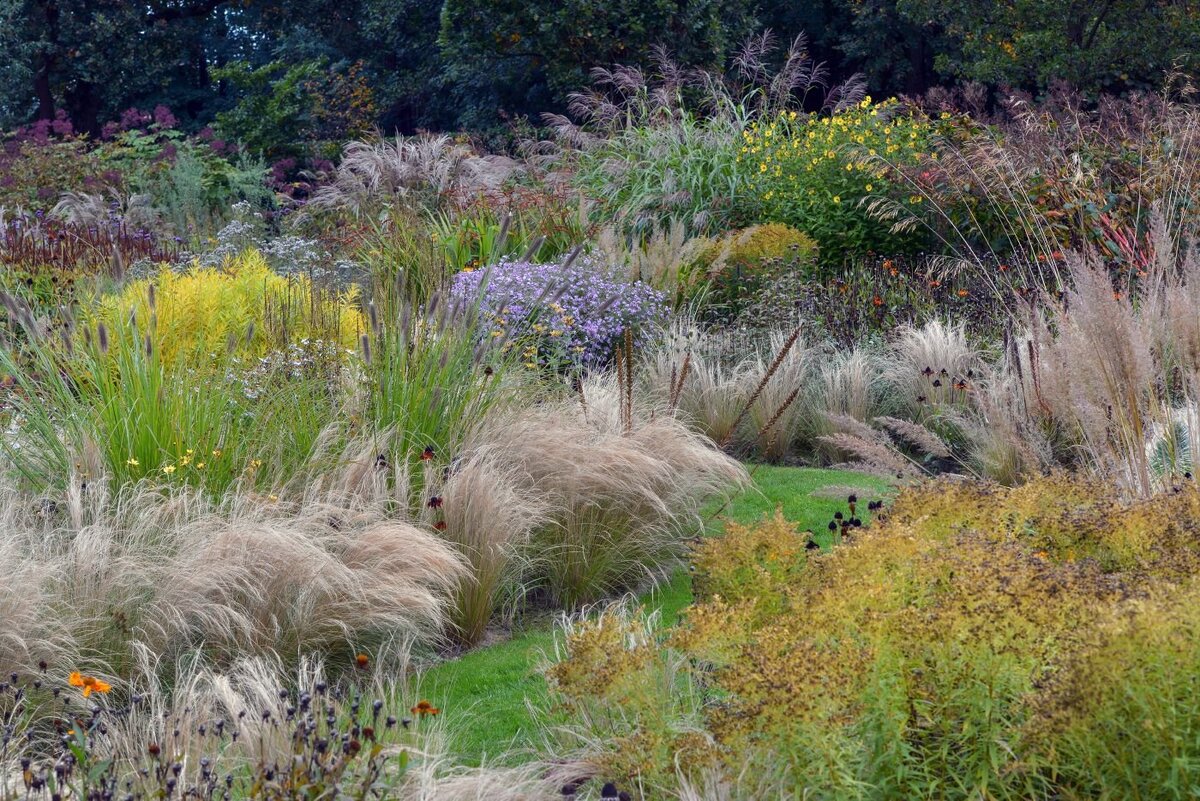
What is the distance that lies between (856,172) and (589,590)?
8307 mm

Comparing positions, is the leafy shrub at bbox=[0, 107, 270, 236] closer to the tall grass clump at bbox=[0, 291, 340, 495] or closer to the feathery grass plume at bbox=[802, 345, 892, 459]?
the feathery grass plume at bbox=[802, 345, 892, 459]

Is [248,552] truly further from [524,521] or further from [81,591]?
[524,521]

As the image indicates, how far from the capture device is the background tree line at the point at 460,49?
18859 mm

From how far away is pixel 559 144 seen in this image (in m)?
16.2

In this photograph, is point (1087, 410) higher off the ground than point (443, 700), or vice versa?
point (1087, 410)

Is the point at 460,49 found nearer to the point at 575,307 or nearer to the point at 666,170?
the point at 666,170

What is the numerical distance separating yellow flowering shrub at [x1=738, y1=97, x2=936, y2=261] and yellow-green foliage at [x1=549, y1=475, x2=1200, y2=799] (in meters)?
8.50

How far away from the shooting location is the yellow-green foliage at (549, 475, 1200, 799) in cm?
223

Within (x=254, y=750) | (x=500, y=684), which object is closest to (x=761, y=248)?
(x=500, y=684)

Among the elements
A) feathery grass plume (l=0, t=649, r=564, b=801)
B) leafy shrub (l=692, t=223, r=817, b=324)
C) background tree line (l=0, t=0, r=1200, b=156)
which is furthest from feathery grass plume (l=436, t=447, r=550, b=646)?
background tree line (l=0, t=0, r=1200, b=156)

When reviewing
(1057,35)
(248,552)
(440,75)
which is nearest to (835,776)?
(248,552)

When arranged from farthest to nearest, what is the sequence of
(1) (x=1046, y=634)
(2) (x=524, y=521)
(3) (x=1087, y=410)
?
(2) (x=524, y=521), (3) (x=1087, y=410), (1) (x=1046, y=634)

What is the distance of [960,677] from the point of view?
Result: 7.98 ft

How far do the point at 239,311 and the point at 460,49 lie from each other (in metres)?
16.2
